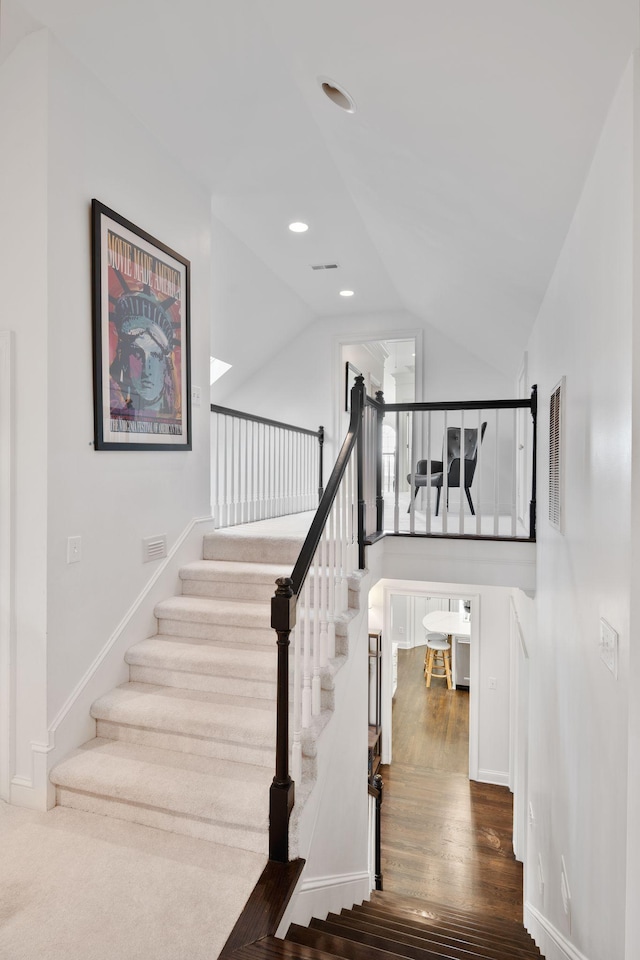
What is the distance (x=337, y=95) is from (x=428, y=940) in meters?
3.94

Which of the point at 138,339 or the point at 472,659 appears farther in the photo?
the point at 472,659

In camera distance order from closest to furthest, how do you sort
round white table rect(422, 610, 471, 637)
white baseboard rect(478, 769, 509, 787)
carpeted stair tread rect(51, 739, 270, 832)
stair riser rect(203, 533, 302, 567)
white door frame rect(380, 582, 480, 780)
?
carpeted stair tread rect(51, 739, 270, 832) → stair riser rect(203, 533, 302, 567) → white baseboard rect(478, 769, 509, 787) → white door frame rect(380, 582, 480, 780) → round white table rect(422, 610, 471, 637)

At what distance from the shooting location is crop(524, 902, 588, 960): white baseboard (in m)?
2.22

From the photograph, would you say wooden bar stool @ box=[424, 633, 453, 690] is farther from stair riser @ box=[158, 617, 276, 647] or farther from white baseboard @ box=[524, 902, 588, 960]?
stair riser @ box=[158, 617, 276, 647]

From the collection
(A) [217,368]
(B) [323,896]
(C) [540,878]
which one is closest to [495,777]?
(C) [540,878]

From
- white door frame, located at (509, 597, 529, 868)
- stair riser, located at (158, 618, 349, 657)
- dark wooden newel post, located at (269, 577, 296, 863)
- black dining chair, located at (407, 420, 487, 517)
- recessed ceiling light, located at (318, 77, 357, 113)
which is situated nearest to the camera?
dark wooden newel post, located at (269, 577, 296, 863)

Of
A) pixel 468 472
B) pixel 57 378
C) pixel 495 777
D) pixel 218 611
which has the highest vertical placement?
pixel 57 378

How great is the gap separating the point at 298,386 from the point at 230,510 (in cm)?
298

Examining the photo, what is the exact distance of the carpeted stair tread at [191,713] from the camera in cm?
249

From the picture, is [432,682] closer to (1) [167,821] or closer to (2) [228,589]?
(2) [228,589]

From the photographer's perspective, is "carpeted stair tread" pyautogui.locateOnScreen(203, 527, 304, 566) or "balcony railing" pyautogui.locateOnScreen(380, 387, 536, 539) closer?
"carpeted stair tread" pyautogui.locateOnScreen(203, 527, 304, 566)

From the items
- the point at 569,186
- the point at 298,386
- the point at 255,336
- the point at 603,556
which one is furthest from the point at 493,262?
the point at 298,386

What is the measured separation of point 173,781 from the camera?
2342 mm

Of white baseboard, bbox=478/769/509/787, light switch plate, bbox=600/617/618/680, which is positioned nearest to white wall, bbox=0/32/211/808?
light switch plate, bbox=600/617/618/680
